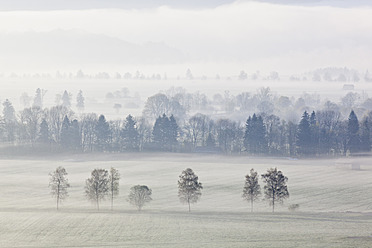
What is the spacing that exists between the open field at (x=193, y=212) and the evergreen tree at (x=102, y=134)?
662 inches

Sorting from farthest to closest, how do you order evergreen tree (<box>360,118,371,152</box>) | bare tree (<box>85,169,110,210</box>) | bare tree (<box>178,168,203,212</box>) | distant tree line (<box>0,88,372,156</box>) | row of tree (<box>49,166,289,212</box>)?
distant tree line (<box>0,88,372,156</box>), evergreen tree (<box>360,118,371,152</box>), bare tree (<box>85,169,110,210</box>), bare tree (<box>178,168,203,212</box>), row of tree (<box>49,166,289,212</box>)

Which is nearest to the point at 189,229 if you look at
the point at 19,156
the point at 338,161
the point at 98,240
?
the point at 98,240

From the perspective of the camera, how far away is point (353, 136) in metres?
114

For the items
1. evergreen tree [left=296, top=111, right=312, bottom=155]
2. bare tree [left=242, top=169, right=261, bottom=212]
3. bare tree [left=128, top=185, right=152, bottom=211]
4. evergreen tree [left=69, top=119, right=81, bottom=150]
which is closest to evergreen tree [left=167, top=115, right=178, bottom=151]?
evergreen tree [left=69, top=119, right=81, bottom=150]

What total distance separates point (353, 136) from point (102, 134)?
5342 cm

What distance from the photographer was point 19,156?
10738 cm

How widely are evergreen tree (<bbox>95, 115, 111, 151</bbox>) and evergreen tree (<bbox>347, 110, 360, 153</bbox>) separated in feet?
167

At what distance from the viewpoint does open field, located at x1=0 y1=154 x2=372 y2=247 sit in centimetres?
4919

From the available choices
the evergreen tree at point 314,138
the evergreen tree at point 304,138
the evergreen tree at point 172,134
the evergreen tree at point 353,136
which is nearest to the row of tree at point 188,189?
the evergreen tree at point 304,138

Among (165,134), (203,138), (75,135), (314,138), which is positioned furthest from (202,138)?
(75,135)

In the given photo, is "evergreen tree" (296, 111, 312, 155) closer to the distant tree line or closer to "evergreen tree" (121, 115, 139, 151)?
the distant tree line

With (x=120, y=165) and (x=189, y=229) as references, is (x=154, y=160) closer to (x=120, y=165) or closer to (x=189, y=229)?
(x=120, y=165)

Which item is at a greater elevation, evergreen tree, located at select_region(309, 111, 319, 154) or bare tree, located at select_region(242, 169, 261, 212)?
evergreen tree, located at select_region(309, 111, 319, 154)

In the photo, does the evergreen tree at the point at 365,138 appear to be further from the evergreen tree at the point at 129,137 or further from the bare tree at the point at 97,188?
the bare tree at the point at 97,188
